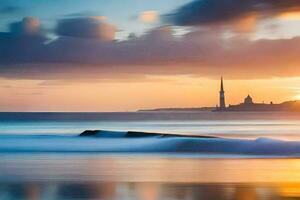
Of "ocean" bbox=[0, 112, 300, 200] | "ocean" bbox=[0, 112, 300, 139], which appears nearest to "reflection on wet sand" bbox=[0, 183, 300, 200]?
"ocean" bbox=[0, 112, 300, 200]

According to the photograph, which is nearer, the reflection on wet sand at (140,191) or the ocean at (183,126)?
the reflection on wet sand at (140,191)

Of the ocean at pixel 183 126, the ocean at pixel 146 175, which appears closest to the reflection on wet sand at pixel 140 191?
the ocean at pixel 146 175

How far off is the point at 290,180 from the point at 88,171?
3645 mm

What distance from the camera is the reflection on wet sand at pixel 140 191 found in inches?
349

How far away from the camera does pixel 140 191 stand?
30.9 feet

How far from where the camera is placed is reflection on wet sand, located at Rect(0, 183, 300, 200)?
8.86 meters

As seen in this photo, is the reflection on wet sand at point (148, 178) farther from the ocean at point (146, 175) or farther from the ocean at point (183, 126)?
the ocean at point (183, 126)

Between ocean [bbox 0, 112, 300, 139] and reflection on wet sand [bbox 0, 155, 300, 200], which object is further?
ocean [bbox 0, 112, 300, 139]

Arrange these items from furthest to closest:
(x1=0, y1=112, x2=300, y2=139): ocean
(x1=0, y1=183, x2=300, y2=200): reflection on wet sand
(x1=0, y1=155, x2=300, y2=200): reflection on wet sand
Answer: (x1=0, y1=112, x2=300, y2=139): ocean
(x1=0, y1=155, x2=300, y2=200): reflection on wet sand
(x1=0, y1=183, x2=300, y2=200): reflection on wet sand

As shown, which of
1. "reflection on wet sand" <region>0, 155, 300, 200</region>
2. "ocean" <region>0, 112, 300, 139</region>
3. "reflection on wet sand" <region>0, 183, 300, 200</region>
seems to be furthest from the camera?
"ocean" <region>0, 112, 300, 139</region>

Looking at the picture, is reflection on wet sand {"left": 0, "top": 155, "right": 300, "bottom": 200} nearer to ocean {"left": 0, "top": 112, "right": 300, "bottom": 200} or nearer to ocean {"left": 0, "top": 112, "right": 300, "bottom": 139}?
ocean {"left": 0, "top": 112, "right": 300, "bottom": 200}

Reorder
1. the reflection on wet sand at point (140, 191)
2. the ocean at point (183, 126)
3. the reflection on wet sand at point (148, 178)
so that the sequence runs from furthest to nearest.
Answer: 1. the ocean at point (183, 126)
2. the reflection on wet sand at point (148, 178)
3. the reflection on wet sand at point (140, 191)

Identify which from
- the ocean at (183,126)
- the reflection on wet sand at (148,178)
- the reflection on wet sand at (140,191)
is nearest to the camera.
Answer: the reflection on wet sand at (140,191)

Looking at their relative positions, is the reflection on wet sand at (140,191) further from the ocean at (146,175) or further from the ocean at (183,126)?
the ocean at (183,126)
